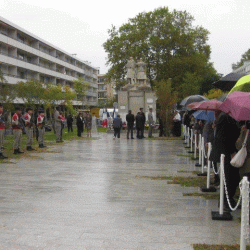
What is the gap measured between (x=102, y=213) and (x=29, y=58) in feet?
215

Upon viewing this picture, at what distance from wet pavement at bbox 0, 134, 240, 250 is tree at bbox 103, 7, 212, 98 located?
149ft

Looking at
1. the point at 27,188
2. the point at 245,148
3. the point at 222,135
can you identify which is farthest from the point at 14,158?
the point at 245,148

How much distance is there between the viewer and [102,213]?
273 inches

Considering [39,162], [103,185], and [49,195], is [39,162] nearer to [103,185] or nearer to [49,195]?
[103,185]

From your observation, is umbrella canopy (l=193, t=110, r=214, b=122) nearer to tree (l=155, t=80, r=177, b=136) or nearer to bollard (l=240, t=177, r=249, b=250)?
bollard (l=240, t=177, r=249, b=250)

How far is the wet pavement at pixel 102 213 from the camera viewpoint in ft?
17.8

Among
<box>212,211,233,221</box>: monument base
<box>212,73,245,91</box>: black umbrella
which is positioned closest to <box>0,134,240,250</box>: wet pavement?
<box>212,211,233,221</box>: monument base

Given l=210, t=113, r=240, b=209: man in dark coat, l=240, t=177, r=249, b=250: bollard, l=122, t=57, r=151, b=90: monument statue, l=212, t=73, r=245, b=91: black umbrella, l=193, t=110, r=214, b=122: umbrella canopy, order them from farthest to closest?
l=122, t=57, r=151, b=90: monument statue, l=193, t=110, r=214, b=122: umbrella canopy, l=212, t=73, r=245, b=91: black umbrella, l=210, t=113, r=240, b=209: man in dark coat, l=240, t=177, r=249, b=250: bollard

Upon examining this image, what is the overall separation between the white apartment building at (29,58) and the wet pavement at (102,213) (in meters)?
44.5

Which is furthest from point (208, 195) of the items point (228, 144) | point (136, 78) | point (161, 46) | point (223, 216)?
point (161, 46)

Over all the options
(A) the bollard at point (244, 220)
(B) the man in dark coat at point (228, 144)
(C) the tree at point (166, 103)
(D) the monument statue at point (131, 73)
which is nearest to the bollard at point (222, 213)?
(B) the man in dark coat at point (228, 144)

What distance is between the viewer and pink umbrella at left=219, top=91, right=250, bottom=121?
5.41 m

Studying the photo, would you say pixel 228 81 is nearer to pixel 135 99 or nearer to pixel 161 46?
pixel 135 99

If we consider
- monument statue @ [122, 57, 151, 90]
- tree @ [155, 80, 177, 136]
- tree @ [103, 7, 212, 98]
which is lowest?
tree @ [155, 80, 177, 136]
